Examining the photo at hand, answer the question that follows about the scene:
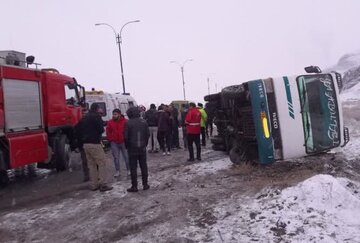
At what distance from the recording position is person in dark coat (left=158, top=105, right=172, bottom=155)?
53.9 feet

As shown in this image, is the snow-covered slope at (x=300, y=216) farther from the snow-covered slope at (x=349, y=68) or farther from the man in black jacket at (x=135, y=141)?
the snow-covered slope at (x=349, y=68)

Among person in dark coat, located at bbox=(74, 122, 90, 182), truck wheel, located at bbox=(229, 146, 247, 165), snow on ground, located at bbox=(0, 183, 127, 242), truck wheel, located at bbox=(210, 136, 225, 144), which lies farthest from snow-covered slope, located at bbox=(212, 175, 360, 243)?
truck wheel, located at bbox=(210, 136, 225, 144)

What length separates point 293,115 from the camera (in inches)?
408

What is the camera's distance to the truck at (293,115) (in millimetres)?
10273

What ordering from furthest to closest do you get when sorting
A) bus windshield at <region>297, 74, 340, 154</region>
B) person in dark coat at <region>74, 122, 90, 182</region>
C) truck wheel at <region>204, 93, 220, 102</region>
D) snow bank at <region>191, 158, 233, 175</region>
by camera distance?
1. truck wheel at <region>204, 93, 220, 102</region>
2. snow bank at <region>191, 158, 233, 175</region>
3. person in dark coat at <region>74, 122, 90, 182</region>
4. bus windshield at <region>297, 74, 340, 154</region>

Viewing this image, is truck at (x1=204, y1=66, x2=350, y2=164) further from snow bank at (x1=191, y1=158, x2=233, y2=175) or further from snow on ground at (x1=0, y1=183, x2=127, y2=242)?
snow on ground at (x1=0, y1=183, x2=127, y2=242)

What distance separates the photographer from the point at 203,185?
9961mm

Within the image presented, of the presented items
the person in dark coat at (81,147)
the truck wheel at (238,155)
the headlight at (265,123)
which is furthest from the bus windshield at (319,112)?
the person in dark coat at (81,147)

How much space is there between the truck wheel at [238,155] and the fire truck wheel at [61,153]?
486 cm

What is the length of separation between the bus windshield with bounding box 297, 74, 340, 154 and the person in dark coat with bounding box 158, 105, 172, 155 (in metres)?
6.76

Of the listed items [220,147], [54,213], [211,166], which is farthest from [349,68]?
[54,213]

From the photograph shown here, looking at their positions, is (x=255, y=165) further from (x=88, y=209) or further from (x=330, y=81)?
(x=88, y=209)

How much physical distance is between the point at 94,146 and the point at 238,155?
346 cm

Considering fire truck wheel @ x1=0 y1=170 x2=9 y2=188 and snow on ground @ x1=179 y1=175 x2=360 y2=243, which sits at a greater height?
fire truck wheel @ x1=0 y1=170 x2=9 y2=188
